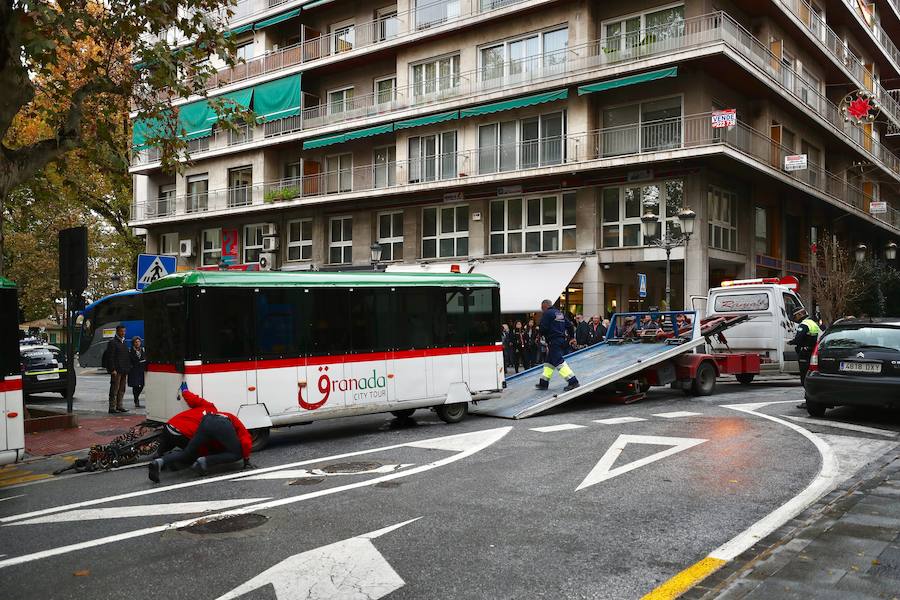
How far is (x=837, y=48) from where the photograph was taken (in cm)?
3406

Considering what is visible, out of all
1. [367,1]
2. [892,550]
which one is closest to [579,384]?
[892,550]

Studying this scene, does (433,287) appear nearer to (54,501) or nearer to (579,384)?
(579,384)

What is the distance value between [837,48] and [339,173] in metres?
23.5

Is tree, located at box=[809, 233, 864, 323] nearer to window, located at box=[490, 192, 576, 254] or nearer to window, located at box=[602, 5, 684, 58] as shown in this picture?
window, located at box=[490, 192, 576, 254]

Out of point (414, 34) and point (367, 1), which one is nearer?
point (414, 34)

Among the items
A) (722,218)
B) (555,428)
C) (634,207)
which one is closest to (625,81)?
(634,207)

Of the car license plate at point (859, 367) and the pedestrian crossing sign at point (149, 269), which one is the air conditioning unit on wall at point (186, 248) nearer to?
the pedestrian crossing sign at point (149, 269)

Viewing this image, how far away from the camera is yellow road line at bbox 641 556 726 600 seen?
4508mm

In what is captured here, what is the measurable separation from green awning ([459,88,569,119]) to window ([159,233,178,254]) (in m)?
19.8

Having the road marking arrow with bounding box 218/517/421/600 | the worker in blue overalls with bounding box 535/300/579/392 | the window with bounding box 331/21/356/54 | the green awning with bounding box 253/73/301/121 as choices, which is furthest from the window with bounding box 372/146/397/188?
the road marking arrow with bounding box 218/517/421/600

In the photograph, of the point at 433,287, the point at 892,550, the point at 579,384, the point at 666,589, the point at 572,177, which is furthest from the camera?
the point at 572,177

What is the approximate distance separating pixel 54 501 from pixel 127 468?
1.66 metres

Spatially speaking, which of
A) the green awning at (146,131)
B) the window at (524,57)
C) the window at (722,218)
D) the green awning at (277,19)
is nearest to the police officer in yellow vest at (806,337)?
the window at (722,218)

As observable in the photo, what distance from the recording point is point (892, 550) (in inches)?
200
